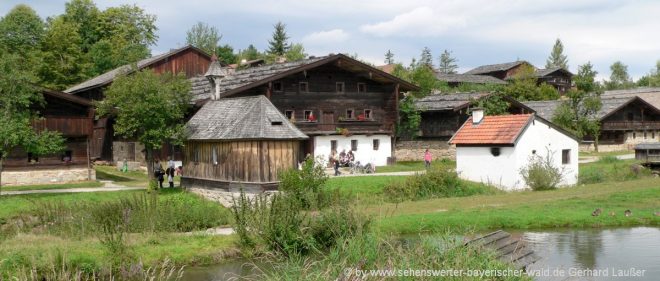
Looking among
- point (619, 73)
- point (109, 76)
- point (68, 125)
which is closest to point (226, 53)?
point (109, 76)

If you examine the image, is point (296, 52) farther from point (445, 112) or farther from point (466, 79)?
point (445, 112)

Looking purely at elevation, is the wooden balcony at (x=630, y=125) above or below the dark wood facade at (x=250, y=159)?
above

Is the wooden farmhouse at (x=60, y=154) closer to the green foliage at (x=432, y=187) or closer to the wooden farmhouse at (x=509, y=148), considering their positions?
the green foliage at (x=432, y=187)

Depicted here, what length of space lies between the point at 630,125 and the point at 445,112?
22490mm

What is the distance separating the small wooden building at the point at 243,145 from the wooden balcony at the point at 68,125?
26.6 feet

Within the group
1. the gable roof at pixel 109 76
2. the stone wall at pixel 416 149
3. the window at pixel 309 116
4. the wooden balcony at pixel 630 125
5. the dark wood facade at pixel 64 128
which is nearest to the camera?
the dark wood facade at pixel 64 128

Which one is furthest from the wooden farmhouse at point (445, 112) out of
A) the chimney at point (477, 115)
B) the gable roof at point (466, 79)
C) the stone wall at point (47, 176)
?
the gable roof at point (466, 79)

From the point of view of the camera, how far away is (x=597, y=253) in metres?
16.7

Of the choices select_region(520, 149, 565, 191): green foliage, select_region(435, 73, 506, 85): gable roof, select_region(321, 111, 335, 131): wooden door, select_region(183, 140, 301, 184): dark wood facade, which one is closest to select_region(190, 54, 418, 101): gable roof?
select_region(321, 111, 335, 131): wooden door

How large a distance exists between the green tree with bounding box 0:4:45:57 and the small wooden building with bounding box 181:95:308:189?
32362mm

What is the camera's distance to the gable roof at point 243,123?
26.4 m

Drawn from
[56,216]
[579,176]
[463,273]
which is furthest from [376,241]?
[579,176]

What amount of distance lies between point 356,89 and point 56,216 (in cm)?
2425

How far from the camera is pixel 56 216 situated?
2088 cm
